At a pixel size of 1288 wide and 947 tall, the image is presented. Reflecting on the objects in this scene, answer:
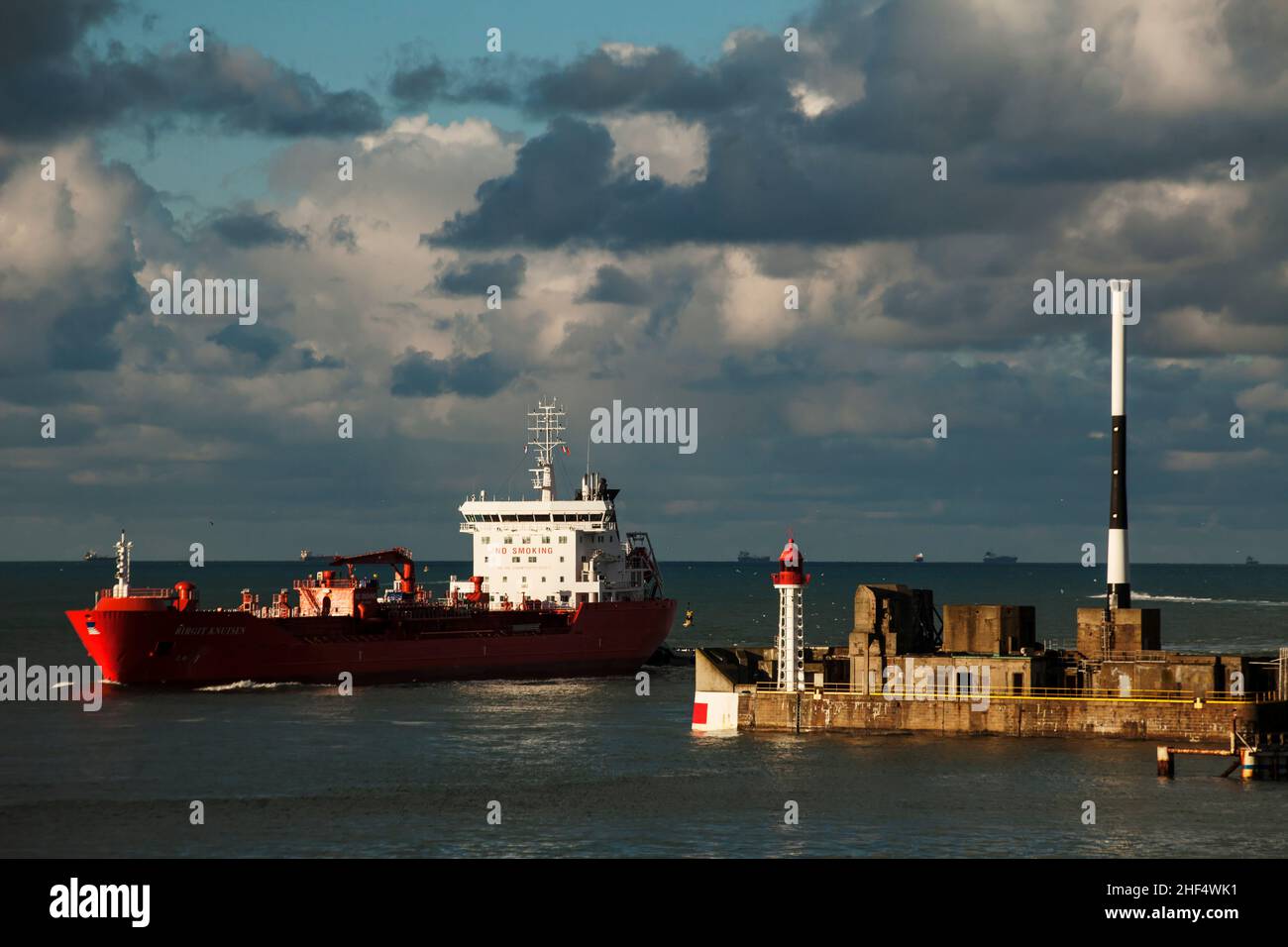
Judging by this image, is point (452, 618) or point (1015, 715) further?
point (452, 618)

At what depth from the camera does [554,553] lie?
3561 inches

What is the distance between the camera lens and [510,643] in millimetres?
84125

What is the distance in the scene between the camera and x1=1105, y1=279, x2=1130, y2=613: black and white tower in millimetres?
68562

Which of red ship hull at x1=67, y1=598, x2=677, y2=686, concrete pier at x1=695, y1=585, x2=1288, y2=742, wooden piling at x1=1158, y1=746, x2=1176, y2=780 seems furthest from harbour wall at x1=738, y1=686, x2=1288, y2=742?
red ship hull at x1=67, y1=598, x2=677, y2=686

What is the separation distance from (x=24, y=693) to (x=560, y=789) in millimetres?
A: 40671

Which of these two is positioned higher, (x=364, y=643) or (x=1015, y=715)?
(x=364, y=643)

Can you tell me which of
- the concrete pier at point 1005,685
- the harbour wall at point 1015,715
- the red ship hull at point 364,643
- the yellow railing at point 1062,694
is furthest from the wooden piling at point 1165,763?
the red ship hull at point 364,643

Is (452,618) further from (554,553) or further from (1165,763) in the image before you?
(1165,763)

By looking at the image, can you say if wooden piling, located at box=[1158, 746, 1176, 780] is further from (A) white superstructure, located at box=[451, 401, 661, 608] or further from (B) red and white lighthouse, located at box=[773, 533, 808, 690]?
(A) white superstructure, located at box=[451, 401, 661, 608]

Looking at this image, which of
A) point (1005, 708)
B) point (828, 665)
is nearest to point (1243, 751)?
point (1005, 708)

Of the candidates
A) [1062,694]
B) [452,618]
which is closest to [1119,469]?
[1062,694]

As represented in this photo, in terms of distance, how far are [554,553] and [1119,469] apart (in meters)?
32.7

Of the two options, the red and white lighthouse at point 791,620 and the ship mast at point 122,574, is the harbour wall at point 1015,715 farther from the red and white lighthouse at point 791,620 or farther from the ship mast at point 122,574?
the ship mast at point 122,574

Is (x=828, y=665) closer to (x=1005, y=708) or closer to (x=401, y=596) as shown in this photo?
(x=1005, y=708)
